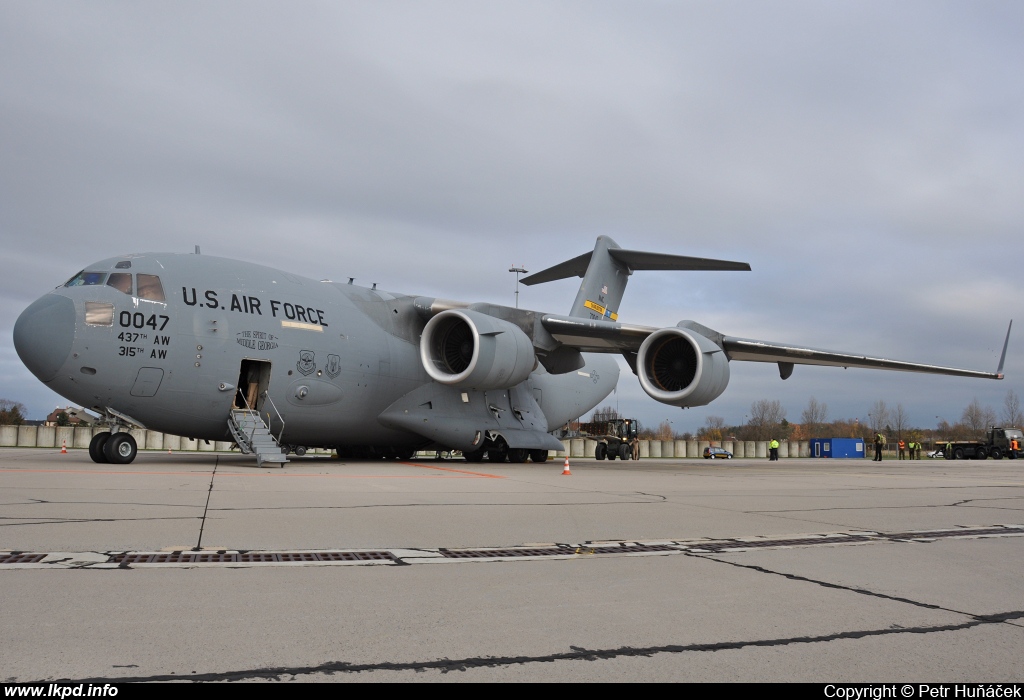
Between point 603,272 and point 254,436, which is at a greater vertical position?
point 603,272

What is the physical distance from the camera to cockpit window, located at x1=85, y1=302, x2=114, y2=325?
12633 mm

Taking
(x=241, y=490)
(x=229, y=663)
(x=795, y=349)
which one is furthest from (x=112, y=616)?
(x=795, y=349)

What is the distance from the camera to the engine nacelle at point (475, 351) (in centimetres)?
1582

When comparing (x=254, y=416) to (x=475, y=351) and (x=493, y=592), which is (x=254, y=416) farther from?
(x=493, y=592)

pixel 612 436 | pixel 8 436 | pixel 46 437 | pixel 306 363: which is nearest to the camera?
pixel 306 363

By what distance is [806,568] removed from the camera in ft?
15.1

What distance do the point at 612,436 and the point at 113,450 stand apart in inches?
1038

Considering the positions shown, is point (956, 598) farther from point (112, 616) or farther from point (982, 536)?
point (112, 616)

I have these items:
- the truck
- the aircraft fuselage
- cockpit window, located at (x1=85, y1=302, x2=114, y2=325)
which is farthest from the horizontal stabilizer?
the truck

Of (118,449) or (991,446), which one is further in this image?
(991,446)

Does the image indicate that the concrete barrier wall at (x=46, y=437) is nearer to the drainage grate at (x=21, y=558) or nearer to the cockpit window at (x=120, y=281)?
the cockpit window at (x=120, y=281)

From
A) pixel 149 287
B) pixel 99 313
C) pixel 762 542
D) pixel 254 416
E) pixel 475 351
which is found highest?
pixel 149 287

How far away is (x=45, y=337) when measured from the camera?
40.4ft

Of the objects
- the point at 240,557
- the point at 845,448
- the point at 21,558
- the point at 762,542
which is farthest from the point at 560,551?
the point at 845,448
